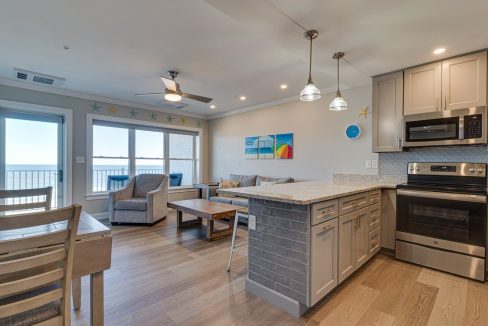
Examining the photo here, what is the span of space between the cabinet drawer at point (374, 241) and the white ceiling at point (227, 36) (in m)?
2.04

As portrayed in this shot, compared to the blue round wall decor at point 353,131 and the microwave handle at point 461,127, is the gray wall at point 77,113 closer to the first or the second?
the blue round wall decor at point 353,131

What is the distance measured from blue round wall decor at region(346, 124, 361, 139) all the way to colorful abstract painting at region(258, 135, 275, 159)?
164 cm

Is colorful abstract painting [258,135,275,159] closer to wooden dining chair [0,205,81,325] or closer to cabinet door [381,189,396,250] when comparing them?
cabinet door [381,189,396,250]

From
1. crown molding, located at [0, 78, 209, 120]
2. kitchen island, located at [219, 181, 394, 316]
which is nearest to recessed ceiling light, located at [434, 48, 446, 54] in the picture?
kitchen island, located at [219, 181, 394, 316]

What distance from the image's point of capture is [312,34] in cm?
225

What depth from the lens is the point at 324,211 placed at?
198 cm

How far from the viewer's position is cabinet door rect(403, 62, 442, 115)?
2.81 metres

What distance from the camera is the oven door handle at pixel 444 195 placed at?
2.39 m

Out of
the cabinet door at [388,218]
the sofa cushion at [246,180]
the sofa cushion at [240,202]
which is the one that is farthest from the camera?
the sofa cushion at [246,180]

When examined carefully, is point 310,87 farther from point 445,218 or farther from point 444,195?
point 445,218

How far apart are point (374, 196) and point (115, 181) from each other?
5105 millimetres

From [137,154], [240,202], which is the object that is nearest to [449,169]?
[240,202]

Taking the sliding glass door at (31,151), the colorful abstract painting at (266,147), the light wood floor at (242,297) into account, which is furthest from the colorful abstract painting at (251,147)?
the sliding glass door at (31,151)

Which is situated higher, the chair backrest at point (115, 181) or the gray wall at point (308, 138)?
the gray wall at point (308, 138)
